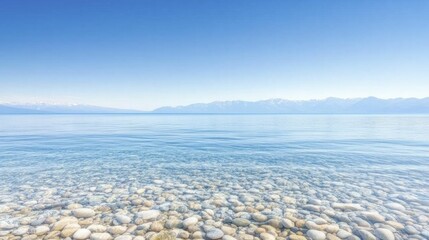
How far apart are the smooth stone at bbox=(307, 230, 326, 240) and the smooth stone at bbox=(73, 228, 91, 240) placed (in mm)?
4960

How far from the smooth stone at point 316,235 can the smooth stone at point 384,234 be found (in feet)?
3.94

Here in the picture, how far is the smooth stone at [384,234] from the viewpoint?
5396 millimetres

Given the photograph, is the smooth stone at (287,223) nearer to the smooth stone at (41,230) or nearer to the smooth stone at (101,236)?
the smooth stone at (101,236)

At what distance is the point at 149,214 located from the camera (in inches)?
263

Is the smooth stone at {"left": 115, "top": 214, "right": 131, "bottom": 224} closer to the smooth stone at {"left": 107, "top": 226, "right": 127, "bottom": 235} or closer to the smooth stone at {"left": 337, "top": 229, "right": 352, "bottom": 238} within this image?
the smooth stone at {"left": 107, "top": 226, "right": 127, "bottom": 235}

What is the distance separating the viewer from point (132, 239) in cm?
535

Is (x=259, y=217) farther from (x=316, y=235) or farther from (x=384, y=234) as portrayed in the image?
(x=384, y=234)

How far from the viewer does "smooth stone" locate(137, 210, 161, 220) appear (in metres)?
6.50

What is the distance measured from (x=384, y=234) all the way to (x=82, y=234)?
674 cm

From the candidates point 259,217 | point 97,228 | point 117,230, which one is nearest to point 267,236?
point 259,217

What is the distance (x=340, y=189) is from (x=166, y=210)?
6.28 meters

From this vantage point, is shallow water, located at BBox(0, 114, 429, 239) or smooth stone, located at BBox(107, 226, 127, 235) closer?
smooth stone, located at BBox(107, 226, 127, 235)

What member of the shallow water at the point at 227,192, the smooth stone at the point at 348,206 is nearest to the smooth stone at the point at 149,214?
the shallow water at the point at 227,192

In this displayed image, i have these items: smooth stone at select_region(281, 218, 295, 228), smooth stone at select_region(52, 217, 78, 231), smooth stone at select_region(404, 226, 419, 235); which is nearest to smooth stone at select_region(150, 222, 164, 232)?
smooth stone at select_region(52, 217, 78, 231)
